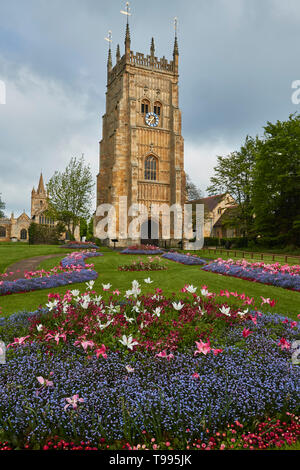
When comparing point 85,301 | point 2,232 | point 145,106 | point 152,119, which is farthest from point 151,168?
point 2,232

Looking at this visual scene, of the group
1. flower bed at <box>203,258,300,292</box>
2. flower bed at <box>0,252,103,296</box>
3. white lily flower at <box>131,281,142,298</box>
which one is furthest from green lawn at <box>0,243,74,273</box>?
flower bed at <box>203,258,300,292</box>

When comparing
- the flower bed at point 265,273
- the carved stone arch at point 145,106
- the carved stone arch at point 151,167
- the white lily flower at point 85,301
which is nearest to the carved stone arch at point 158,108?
the carved stone arch at point 145,106

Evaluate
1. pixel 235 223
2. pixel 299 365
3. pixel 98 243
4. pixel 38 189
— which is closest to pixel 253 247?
pixel 235 223

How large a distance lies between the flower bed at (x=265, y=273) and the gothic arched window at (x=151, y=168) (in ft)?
82.6

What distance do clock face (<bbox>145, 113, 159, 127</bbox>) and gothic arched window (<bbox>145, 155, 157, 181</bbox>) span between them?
14.5ft

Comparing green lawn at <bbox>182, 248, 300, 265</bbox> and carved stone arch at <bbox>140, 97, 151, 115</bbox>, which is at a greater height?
carved stone arch at <bbox>140, 97, 151, 115</bbox>

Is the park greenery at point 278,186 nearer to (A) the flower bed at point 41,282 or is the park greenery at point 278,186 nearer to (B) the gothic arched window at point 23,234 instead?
(A) the flower bed at point 41,282

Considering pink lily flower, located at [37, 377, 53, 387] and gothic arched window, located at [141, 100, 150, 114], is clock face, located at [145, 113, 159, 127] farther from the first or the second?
pink lily flower, located at [37, 377, 53, 387]

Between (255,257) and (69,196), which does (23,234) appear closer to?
(69,196)

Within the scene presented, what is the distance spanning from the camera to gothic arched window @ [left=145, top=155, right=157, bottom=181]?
36625mm

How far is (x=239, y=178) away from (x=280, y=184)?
9.27 meters

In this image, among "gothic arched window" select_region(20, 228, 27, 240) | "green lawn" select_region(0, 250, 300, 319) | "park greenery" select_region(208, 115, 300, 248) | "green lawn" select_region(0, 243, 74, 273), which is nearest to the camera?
"green lawn" select_region(0, 250, 300, 319)
